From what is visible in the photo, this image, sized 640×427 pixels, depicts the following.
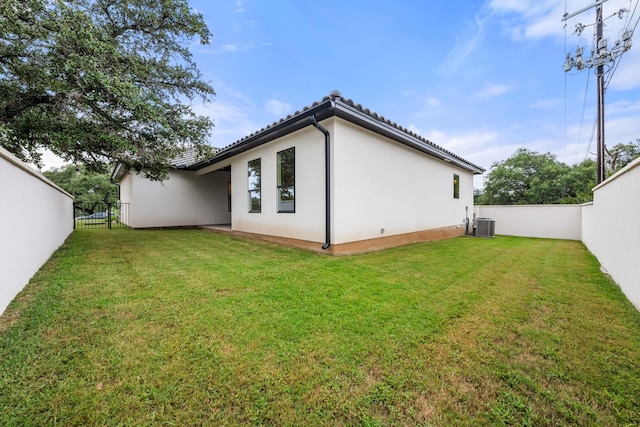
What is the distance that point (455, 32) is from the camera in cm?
861

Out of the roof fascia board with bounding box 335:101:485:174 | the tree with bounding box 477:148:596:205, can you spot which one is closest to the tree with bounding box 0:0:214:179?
the roof fascia board with bounding box 335:101:485:174

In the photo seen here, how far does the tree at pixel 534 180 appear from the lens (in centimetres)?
1983

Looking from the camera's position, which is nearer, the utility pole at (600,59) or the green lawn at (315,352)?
the green lawn at (315,352)

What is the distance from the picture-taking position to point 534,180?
71.6 ft

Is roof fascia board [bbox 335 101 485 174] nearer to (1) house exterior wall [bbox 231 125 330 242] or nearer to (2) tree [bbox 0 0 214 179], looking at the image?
(1) house exterior wall [bbox 231 125 330 242]

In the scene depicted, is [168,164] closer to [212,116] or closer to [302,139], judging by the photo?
[212,116]

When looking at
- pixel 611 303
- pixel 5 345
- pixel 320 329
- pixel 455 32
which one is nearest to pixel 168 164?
pixel 5 345

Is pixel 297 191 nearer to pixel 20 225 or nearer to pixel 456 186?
→ pixel 20 225

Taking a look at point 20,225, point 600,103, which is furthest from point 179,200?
point 600,103

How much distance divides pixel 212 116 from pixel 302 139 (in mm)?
2827

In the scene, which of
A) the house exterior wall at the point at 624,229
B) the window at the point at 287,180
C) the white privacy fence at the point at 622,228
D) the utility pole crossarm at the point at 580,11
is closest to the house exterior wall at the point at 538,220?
the white privacy fence at the point at 622,228

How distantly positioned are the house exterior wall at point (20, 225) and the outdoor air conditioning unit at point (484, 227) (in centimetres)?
1305

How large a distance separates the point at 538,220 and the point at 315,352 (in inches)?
547

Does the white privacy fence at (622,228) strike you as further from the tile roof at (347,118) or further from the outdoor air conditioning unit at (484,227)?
the outdoor air conditioning unit at (484,227)
